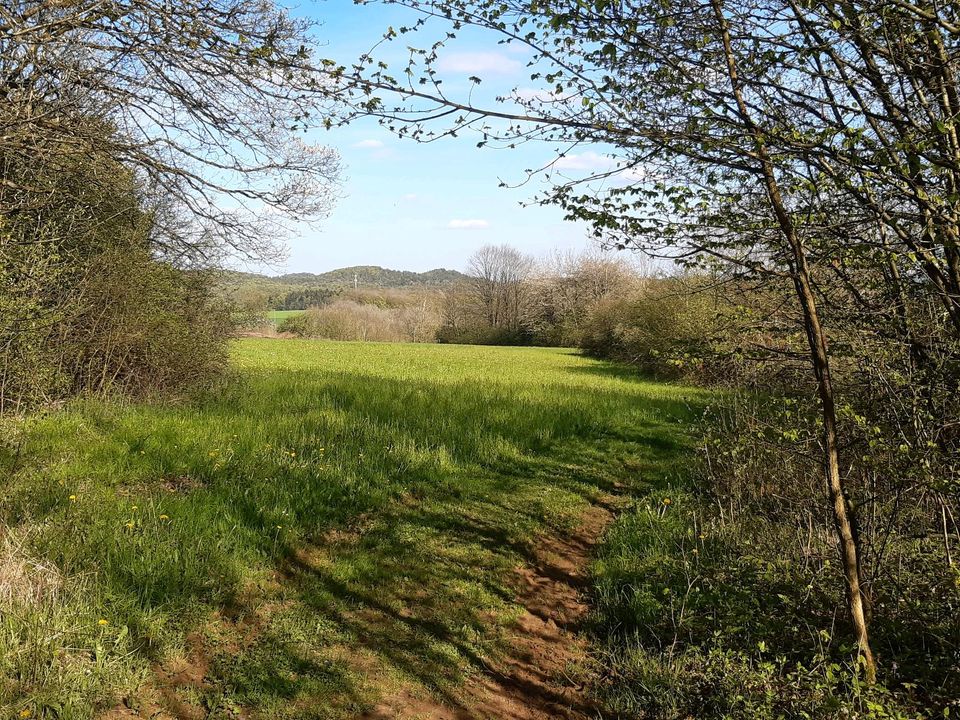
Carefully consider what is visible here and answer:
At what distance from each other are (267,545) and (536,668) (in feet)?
8.60

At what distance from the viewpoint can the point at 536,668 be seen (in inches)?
154

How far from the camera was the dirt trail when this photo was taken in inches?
136

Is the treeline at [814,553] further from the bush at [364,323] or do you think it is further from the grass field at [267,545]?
the bush at [364,323]

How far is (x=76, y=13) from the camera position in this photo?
19.5ft

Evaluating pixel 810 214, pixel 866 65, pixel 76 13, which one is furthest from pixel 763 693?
pixel 76 13

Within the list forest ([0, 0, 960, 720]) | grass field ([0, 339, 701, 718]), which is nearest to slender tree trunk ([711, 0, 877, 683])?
forest ([0, 0, 960, 720])

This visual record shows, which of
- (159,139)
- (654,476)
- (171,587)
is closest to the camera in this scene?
(171,587)

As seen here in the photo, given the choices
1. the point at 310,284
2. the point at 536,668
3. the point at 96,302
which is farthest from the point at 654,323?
the point at 310,284

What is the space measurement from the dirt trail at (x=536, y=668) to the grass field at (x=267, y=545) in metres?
0.16

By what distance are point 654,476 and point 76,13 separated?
8.64m

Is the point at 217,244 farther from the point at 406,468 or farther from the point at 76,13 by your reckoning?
the point at 406,468

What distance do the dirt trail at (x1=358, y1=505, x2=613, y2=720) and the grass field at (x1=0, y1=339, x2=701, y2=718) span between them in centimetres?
16

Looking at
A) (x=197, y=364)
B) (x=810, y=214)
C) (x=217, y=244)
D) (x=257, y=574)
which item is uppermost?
(x=217, y=244)

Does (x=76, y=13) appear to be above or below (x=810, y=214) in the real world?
above
